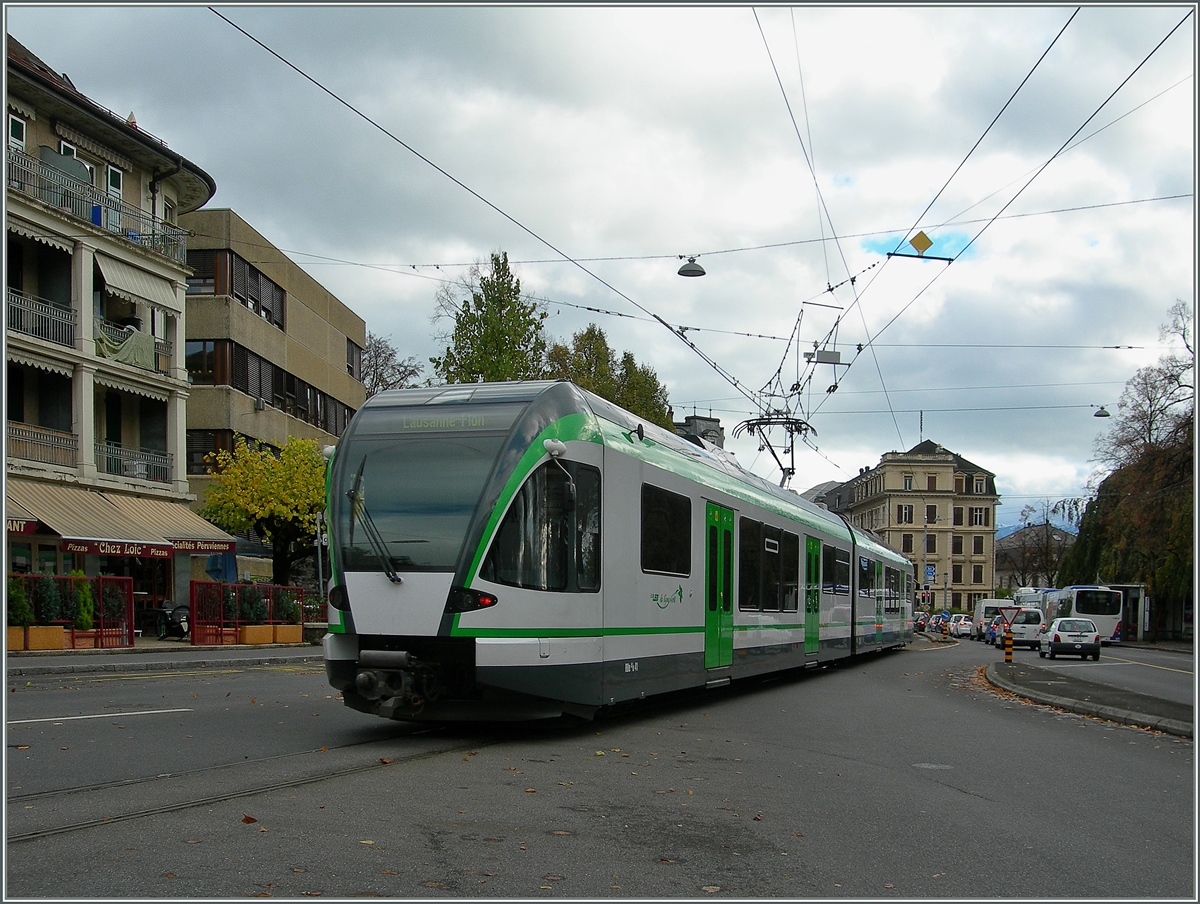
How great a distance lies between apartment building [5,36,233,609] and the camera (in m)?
28.4

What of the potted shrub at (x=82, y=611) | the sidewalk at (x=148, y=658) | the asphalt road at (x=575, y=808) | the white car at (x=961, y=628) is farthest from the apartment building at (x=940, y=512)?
the asphalt road at (x=575, y=808)

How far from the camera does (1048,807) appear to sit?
820 cm

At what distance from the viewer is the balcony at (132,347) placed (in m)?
31.5

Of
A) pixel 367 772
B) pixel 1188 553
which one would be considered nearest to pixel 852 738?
pixel 367 772

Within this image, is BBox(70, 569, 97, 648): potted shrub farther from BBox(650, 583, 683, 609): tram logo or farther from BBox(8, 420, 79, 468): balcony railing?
BBox(650, 583, 683, 609): tram logo

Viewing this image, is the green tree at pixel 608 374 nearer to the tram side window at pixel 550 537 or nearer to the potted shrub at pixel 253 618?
the potted shrub at pixel 253 618

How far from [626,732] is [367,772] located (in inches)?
162

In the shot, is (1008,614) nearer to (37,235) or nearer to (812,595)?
(812,595)

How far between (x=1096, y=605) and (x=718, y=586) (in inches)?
1988

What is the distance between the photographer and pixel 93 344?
3083 centimetres

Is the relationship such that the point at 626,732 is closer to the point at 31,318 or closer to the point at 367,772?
the point at 367,772

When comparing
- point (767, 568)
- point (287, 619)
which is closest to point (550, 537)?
point (767, 568)

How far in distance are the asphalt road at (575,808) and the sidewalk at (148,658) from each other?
28.2 feet

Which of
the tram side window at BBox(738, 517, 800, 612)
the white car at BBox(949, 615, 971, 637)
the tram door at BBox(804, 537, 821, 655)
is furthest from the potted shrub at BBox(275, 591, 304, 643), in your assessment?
the white car at BBox(949, 615, 971, 637)
